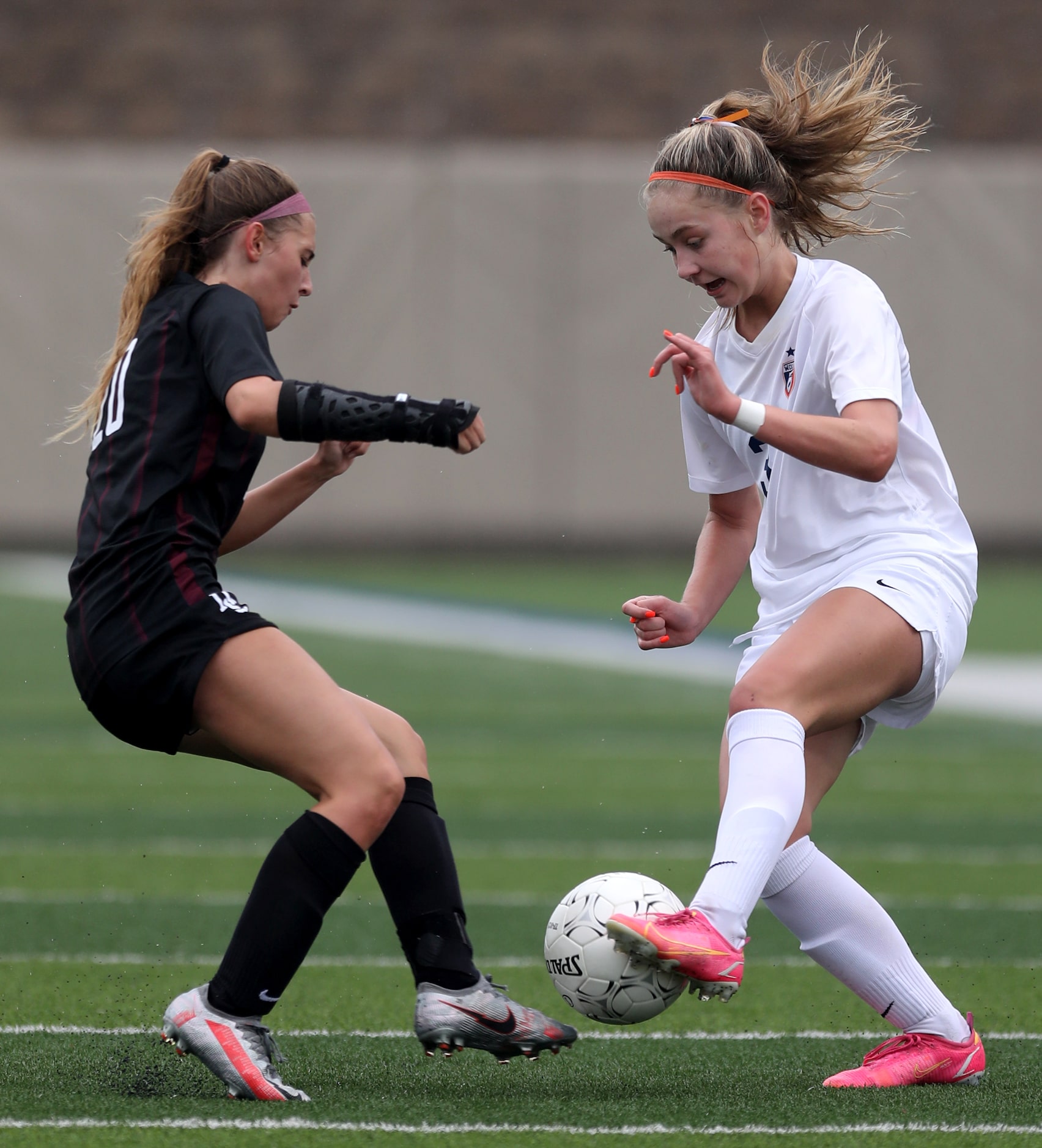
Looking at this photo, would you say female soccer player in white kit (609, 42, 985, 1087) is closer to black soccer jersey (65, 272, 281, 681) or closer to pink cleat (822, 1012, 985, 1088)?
pink cleat (822, 1012, 985, 1088)

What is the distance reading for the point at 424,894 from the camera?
147 inches

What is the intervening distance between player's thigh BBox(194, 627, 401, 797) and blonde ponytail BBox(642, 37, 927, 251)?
47.7 inches

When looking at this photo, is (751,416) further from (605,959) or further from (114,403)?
(114,403)

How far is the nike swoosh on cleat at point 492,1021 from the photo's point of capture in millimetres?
3613

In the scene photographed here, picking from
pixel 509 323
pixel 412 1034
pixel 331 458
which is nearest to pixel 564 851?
pixel 412 1034

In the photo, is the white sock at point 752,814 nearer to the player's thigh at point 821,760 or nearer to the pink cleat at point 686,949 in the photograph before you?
the pink cleat at point 686,949

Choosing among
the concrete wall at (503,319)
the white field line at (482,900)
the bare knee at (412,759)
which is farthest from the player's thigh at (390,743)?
the concrete wall at (503,319)

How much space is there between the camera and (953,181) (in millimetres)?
20703

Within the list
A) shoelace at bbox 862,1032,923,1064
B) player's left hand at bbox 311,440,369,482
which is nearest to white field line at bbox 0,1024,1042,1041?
shoelace at bbox 862,1032,923,1064

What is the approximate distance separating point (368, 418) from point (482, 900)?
3.15 m

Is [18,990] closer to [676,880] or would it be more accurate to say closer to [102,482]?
[102,482]

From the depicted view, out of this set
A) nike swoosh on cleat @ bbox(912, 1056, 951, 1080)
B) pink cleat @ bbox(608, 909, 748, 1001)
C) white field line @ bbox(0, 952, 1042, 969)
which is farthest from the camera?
white field line @ bbox(0, 952, 1042, 969)

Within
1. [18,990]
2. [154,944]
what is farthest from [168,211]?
[154,944]

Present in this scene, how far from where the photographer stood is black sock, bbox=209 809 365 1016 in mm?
3477
